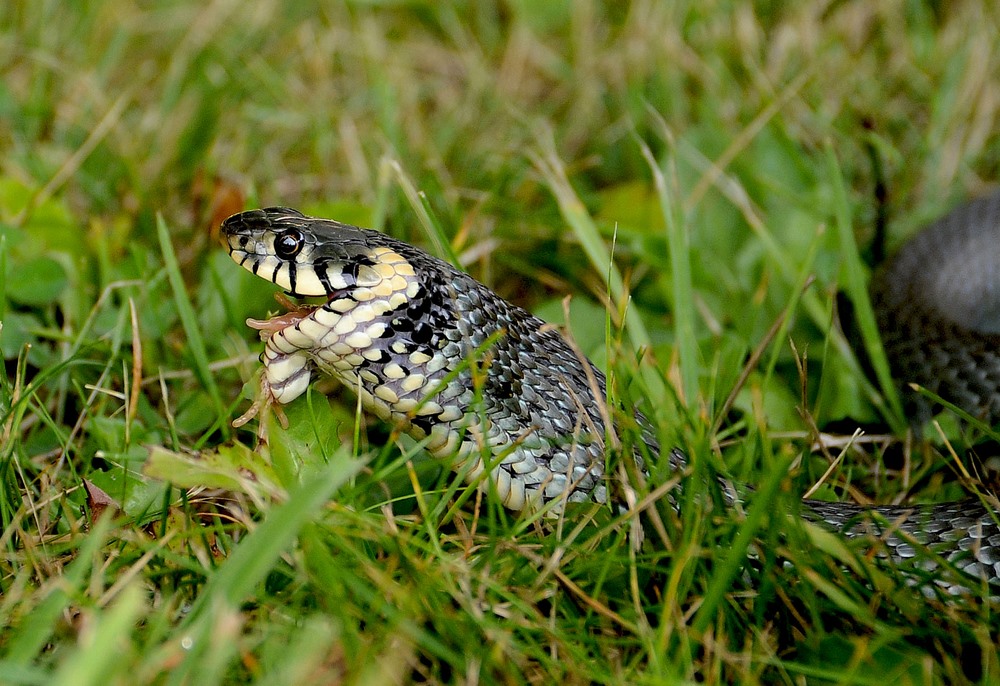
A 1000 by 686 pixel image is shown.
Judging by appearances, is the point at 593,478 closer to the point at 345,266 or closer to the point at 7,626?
the point at 345,266

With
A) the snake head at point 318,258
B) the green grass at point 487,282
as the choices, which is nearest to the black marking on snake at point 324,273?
the snake head at point 318,258

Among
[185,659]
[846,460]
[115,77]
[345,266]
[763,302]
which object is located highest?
[115,77]

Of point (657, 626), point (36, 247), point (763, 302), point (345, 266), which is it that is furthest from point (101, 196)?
point (657, 626)

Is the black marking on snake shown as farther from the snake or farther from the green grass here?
the green grass

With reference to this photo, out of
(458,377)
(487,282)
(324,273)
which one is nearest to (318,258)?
(324,273)

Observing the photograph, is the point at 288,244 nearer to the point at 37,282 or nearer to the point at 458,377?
the point at 458,377
